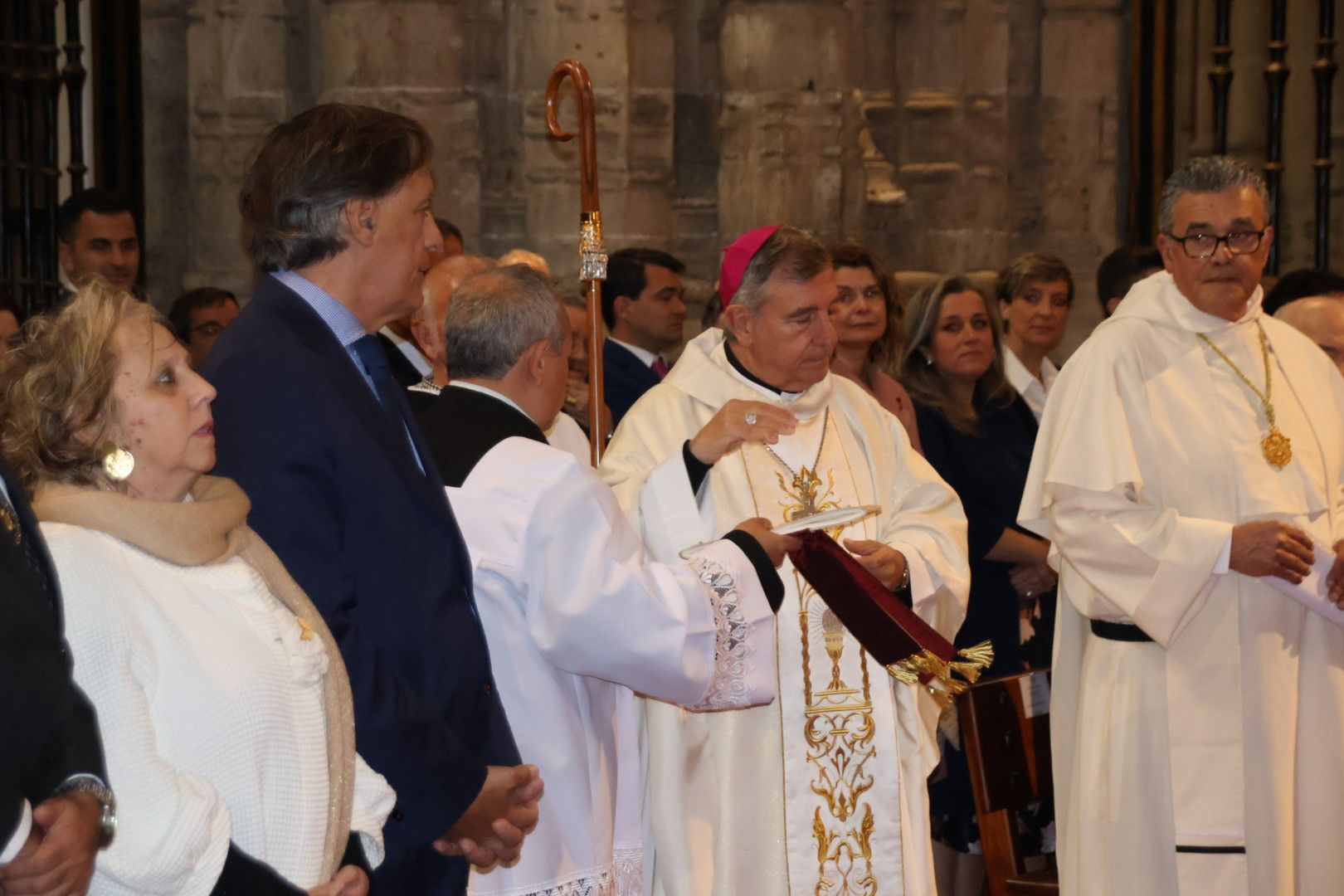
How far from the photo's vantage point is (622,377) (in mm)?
6691

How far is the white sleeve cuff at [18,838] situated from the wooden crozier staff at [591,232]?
2.91m

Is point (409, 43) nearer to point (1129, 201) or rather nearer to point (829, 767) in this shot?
point (1129, 201)

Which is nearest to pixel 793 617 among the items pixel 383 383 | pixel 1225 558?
pixel 1225 558

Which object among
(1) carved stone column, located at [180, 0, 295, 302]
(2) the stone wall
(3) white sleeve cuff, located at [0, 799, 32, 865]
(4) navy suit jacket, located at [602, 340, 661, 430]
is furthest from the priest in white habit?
(1) carved stone column, located at [180, 0, 295, 302]

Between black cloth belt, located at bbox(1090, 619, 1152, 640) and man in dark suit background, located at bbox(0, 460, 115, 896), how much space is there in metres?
3.06

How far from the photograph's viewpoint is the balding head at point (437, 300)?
207 inches

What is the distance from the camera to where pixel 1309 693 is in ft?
15.2

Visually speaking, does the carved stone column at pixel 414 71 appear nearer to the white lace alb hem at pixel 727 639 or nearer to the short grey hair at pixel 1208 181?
the short grey hair at pixel 1208 181

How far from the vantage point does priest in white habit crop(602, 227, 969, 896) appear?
14.6 feet

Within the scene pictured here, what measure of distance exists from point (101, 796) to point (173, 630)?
30cm

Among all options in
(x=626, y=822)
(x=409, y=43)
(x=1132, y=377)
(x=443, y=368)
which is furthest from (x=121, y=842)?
(x=409, y=43)

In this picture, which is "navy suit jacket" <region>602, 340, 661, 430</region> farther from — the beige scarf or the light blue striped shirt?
the beige scarf

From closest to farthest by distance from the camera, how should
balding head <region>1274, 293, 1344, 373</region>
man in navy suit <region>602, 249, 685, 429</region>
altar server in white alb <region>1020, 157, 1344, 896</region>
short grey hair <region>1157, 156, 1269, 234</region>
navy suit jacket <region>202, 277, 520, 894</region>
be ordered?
navy suit jacket <region>202, 277, 520, 894</region>
altar server in white alb <region>1020, 157, 1344, 896</region>
short grey hair <region>1157, 156, 1269, 234</region>
balding head <region>1274, 293, 1344, 373</region>
man in navy suit <region>602, 249, 685, 429</region>

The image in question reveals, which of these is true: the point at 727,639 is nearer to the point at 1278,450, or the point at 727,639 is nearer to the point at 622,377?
the point at 1278,450
